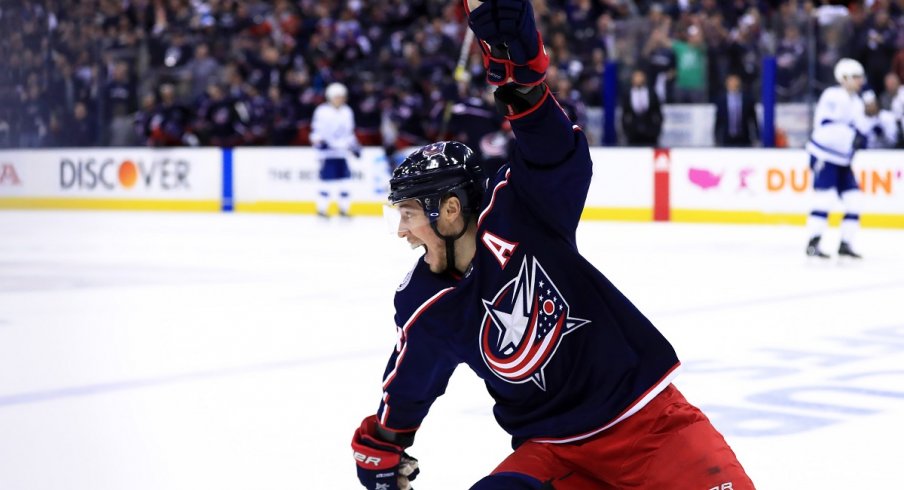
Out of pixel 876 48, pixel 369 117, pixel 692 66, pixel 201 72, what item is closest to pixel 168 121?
pixel 201 72

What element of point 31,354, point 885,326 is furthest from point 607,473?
point 885,326

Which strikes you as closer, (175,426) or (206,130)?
(175,426)

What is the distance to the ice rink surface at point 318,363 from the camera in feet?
13.1

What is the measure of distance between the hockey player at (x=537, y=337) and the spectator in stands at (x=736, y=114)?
36.7ft

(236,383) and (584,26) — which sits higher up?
(584,26)

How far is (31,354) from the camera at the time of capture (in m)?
6.02

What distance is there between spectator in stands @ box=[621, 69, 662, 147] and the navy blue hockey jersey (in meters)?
11.6

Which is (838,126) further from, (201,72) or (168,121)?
(201,72)

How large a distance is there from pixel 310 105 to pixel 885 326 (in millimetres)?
11088

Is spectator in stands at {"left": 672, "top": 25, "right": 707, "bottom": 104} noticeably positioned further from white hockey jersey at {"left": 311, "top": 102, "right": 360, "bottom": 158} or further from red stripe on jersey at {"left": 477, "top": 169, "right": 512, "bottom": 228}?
red stripe on jersey at {"left": 477, "top": 169, "right": 512, "bottom": 228}

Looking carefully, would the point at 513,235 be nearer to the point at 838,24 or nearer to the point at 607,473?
the point at 607,473

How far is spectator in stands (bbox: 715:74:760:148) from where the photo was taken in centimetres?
1341

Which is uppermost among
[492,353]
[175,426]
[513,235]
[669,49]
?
[669,49]

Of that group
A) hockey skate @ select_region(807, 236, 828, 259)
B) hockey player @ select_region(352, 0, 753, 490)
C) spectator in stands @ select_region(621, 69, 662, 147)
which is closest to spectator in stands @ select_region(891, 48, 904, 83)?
spectator in stands @ select_region(621, 69, 662, 147)
